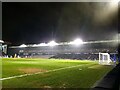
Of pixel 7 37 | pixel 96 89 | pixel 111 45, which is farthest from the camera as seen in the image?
pixel 111 45

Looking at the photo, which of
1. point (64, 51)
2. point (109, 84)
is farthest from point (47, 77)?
point (64, 51)

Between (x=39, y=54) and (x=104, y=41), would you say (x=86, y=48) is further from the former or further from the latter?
(x=39, y=54)

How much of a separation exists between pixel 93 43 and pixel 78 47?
6.91 m

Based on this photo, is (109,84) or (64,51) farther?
(64,51)

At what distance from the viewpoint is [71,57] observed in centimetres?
9050

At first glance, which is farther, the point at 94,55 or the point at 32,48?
the point at 32,48

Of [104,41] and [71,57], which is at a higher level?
[104,41]

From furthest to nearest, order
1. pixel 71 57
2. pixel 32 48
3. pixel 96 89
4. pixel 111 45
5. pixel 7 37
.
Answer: pixel 32 48 → pixel 71 57 → pixel 111 45 → pixel 7 37 → pixel 96 89

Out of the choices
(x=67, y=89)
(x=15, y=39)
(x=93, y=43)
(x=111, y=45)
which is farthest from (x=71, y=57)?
(x=67, y=89)

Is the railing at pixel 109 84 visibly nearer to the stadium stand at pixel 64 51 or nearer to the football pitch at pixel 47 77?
the football pitch at pixel 47 77

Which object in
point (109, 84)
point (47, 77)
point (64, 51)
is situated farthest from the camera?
point (64, 51)

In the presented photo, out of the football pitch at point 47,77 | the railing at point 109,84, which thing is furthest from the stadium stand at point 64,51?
the railing at point 109,84

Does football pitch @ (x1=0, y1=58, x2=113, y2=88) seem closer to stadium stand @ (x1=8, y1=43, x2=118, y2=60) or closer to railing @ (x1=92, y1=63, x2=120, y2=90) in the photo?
railing @ (x1=92, y1=63, x2=120, y2=90)

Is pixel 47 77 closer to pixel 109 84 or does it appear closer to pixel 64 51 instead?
pixel 109 84
